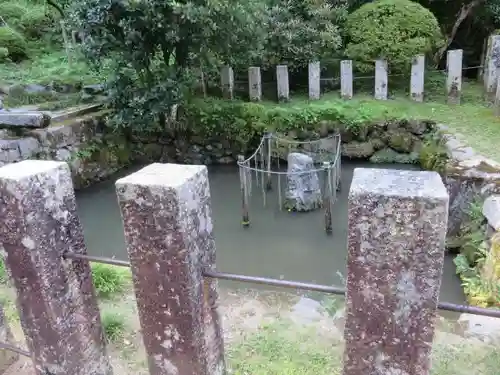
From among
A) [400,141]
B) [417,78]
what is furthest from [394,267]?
[417,78]

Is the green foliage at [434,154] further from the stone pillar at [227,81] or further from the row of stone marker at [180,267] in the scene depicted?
the row of stone marker at [180,267]

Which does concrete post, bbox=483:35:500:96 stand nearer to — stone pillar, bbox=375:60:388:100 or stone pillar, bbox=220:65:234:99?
stone pillar, bbox=375:60:388:100

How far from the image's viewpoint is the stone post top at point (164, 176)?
1.65m

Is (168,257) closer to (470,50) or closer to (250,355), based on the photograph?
(250,355)

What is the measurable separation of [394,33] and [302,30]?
192 centimetres

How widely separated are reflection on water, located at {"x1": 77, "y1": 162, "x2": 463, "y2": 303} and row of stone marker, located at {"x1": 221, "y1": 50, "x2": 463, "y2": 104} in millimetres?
2090

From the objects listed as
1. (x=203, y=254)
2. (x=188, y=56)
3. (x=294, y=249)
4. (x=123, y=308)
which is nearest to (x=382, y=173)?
(x=203, y=254)

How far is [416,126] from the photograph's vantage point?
9.12m

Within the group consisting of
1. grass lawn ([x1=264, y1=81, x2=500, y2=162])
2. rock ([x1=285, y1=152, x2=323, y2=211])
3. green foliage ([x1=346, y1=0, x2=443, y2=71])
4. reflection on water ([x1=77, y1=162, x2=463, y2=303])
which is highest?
green foliage ([x1=346, y1=0, x2=443, y2=71])

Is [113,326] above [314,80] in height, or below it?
below

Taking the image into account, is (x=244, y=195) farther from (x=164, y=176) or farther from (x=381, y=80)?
(x=164, y=176)

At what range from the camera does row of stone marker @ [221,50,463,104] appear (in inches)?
366

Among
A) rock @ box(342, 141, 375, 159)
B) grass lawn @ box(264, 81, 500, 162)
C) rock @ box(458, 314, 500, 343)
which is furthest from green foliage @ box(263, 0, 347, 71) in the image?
rock @ box(458, 314, 500, 343)

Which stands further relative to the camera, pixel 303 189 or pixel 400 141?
pixel 400 141
